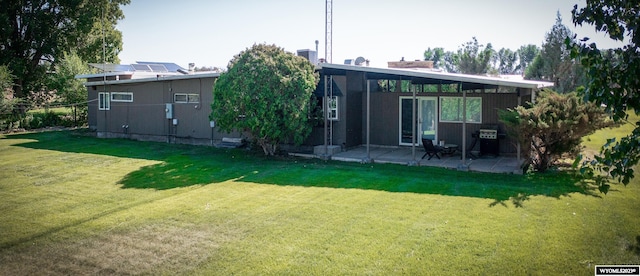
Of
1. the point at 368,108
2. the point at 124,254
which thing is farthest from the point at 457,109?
the point at 124,254

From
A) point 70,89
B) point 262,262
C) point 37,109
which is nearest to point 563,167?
point 262,262

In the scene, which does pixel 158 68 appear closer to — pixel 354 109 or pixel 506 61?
pixel 354 109

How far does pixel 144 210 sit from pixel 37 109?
2480 centimetres

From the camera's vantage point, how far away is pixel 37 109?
28688 mm

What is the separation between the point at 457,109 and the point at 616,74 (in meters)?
11.5

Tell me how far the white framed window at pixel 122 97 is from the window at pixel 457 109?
13.1m

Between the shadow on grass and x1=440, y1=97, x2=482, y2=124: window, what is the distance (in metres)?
3.11

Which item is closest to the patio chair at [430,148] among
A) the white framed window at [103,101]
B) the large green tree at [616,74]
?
the large green tree at [616,74]

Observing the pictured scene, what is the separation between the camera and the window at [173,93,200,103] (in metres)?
17.6

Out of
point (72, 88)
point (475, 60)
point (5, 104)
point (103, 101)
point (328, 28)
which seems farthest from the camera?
point (475, 60)

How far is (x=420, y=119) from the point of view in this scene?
1530cm

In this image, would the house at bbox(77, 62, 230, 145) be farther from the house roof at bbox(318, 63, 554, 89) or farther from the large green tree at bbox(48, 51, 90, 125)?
the house roof at bbox(318, 63, 554, 89)

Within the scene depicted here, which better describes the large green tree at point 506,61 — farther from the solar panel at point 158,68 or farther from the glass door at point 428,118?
the glass door at point 428,118

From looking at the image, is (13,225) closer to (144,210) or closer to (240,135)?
(144,210)
